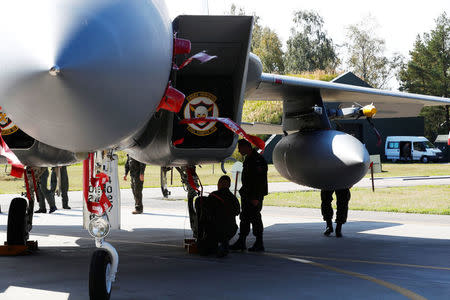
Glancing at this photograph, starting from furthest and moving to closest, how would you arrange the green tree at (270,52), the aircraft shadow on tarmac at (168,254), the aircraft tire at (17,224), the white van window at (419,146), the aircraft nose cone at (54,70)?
the green tree at (270,52), the white van window at (419,146), the aircraft tire at (17,224), the aircraft shadow on tarmac at (168,254), the aircraft nose cone at (54,70)

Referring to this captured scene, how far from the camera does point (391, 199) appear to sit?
1819 cm

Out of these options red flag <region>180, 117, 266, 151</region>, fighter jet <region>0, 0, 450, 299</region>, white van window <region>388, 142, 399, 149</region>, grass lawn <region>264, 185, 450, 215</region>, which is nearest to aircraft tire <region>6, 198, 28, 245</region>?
fighter jet <region>0, 0, 450, 299</region>

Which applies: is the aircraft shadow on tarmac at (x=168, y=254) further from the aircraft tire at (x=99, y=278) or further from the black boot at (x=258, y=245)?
the aircraft tire at (x=99, y=278)

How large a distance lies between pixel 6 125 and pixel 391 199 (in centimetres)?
1339

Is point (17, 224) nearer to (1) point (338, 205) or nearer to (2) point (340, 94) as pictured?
(1) point (338, 205)

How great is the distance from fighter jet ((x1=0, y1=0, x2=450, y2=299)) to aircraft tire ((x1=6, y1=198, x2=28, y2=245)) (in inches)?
86.4

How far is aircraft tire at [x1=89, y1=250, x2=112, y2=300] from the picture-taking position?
518 centimetres

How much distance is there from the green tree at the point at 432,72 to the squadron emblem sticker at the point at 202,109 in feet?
188

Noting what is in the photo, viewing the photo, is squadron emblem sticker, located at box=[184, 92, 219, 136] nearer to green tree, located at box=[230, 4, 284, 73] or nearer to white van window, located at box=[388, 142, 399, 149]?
white van window, located at box=[388, 142, 399, 149]

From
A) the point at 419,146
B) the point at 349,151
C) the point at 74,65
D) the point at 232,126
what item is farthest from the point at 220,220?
the point at 419,146

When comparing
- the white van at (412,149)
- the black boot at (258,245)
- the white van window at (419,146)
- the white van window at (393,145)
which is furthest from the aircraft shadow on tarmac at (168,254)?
the white van window at (393,145)

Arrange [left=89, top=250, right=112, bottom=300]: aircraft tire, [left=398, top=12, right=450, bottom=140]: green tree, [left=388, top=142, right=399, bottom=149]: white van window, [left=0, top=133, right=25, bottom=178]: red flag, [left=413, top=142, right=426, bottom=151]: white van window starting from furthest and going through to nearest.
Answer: [left=398, top=12, right=450, bottom=140]: green tree, [left=388, top=142, right=399, bottom=149]: white van window, [left=413, top=142, right=426, bottom=151]: white van window, [left=0, top=133, right=25, bottom=178]: red flag, [left=89, top=250, right=112, bottom=300]: aircraft tire

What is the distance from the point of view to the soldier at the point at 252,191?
8891 mm

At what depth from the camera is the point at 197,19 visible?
21.3 feet
